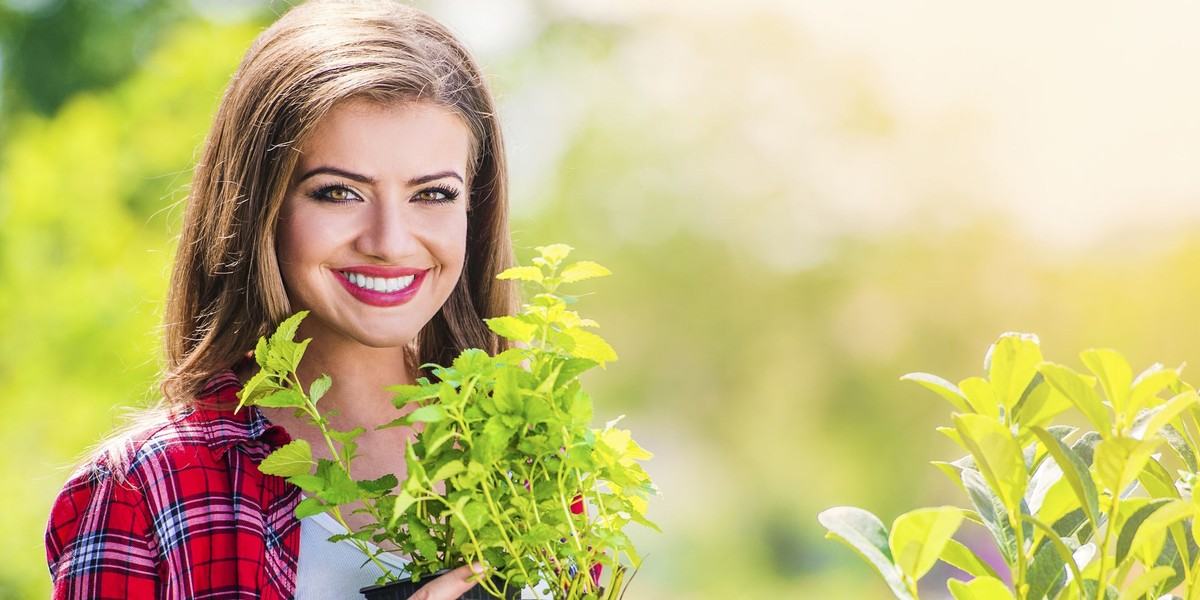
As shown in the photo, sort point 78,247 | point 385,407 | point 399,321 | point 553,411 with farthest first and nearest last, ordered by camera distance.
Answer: point 78,247
point 385,407
point 399,321
point 553,411

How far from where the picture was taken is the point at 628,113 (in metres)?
13.6

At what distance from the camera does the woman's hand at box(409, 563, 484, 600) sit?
0.70 metres

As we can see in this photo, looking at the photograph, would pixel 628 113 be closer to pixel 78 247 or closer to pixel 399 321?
pixel 78 247

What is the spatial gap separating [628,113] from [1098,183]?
545cm

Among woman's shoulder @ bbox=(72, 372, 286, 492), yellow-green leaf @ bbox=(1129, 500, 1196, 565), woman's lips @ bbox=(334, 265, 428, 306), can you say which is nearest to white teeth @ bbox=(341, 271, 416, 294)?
woman's lips @ bbox=(334, 265, 428, 306)

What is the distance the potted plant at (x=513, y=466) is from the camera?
0.64 metres

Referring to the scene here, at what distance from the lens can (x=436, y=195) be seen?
1016 millimetres

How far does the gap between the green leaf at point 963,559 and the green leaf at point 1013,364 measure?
10 centimetres

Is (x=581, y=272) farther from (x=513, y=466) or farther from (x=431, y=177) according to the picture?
(x=431, y=177)

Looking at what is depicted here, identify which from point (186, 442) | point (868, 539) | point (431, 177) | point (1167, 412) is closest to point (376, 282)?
point (431, 177)

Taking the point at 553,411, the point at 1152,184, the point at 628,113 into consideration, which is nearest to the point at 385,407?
the point at 553,411

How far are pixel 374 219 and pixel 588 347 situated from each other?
36 centimetres

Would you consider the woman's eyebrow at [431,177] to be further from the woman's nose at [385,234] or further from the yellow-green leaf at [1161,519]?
the yellow-green leaf at [1161,519]

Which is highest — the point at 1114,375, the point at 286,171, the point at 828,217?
the point at 828,217
